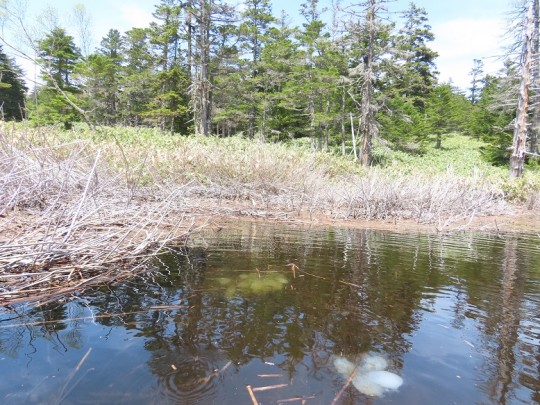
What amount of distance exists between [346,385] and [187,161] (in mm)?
8721

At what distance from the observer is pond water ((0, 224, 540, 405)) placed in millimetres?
2010

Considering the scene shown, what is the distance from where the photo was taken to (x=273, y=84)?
1312 inches

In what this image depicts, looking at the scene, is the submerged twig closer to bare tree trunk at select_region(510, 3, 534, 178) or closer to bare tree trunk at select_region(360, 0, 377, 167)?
bare tree trunk at select_region(510, 3, 534, 178)

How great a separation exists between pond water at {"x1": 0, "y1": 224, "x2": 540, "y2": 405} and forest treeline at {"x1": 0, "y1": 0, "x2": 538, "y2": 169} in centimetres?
1909

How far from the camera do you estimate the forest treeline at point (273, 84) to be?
25.3 meters

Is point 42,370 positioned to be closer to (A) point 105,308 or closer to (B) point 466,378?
(A) point 105,308

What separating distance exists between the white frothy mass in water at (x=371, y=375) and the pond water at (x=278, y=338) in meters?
0.01

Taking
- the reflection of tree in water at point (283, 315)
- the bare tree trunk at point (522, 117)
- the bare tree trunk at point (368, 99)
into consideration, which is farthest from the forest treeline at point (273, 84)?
the reflection of tree in water at point (283, 315)

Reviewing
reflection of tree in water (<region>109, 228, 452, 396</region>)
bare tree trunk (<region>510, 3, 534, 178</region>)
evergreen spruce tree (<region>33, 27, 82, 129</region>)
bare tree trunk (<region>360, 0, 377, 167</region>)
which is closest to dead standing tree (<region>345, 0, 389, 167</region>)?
bare tree trunk (<region>360, 0, 377, 167</region>)

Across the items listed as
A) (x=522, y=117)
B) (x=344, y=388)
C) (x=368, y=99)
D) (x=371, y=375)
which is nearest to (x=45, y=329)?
(x=344, y=388)

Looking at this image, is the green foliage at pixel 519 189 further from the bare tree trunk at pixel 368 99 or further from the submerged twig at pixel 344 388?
the submerged twig at pixel 344 388

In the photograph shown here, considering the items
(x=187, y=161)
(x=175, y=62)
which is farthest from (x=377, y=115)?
(x=187, y=161)

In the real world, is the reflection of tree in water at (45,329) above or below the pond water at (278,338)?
above

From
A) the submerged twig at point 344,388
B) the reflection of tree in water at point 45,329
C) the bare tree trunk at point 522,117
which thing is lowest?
the submerged twig at point 344,388
